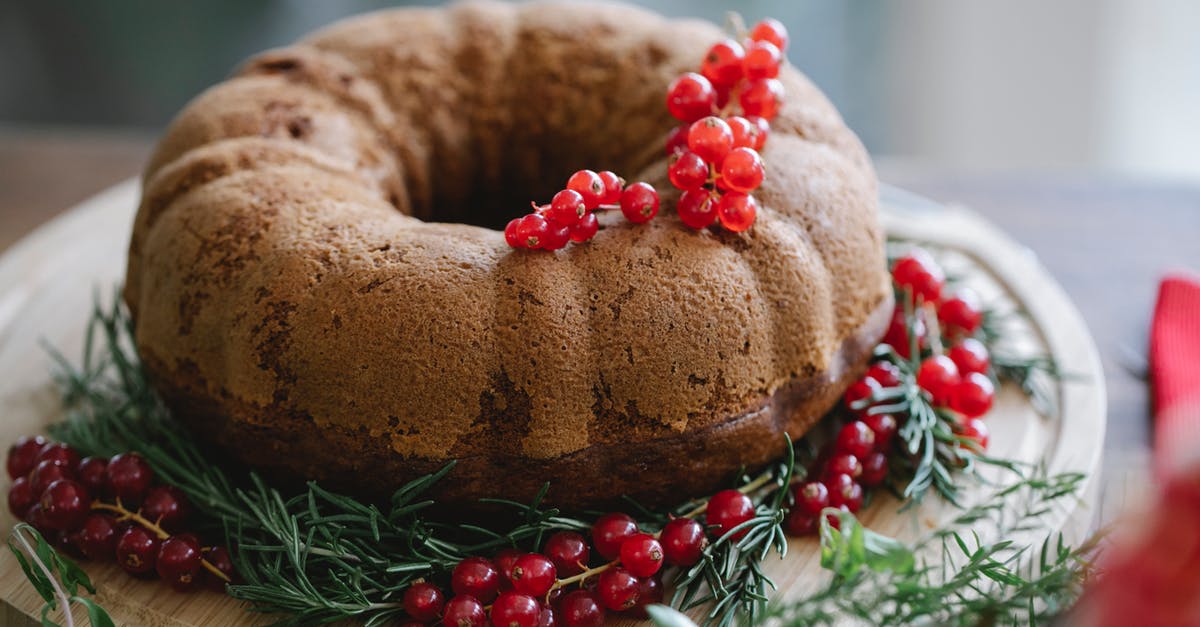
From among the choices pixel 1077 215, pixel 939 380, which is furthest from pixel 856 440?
pixel 1077 215

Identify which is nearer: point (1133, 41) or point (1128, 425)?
point (1128, 425)

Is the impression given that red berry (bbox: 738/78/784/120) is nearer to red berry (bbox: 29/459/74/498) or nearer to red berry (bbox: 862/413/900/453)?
red berry (bbox: 862/413/900/453)

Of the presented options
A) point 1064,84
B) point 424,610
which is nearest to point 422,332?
point 424,610

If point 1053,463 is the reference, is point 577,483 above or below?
above

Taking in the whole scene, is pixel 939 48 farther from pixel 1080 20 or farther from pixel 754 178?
pixel 754 178

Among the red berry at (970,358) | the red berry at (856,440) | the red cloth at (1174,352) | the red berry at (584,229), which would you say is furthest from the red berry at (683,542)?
Result: the red cloth at (1174,352)

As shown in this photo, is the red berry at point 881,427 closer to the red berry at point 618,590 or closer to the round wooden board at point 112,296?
the round wooden board at point 112,296

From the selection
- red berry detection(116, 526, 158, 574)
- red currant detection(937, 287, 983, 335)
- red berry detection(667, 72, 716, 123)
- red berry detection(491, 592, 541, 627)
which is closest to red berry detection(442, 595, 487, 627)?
red berry detection(491, 592, 541, 627)
